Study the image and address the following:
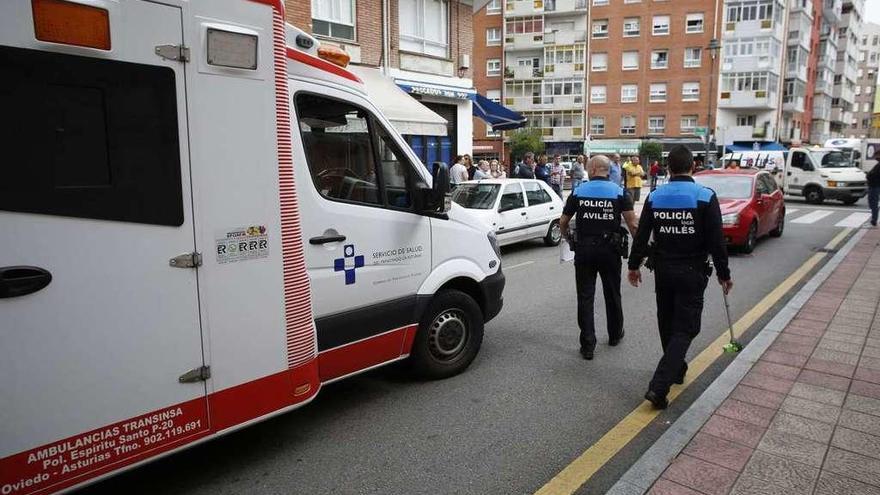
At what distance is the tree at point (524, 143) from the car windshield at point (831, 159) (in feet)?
86.8

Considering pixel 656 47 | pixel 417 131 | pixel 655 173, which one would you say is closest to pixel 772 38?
pixel 656 47

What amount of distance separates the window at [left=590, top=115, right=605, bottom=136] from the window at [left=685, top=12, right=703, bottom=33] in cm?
1011

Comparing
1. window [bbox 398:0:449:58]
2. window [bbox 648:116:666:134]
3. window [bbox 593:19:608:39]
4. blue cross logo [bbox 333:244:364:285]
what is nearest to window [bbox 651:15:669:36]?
window [bbox 593:19:608:39]

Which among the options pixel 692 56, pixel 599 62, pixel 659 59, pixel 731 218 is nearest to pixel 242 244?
pixel 731 218

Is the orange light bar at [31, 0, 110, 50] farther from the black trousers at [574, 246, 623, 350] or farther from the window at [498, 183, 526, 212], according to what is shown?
the window at [498, 183, 526, 212]

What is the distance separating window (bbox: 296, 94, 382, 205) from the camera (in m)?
3.67

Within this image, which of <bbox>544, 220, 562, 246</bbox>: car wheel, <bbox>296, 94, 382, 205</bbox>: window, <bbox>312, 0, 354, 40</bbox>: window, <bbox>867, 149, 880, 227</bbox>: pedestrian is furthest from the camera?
→ <bbox>312, 0, 354, 40</bbox>: window

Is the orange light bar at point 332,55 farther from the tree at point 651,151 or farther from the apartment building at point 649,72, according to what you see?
the apartment building at point 649,72

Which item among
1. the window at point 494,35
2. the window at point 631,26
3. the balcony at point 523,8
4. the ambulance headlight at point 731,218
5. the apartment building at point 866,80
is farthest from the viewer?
the apartment building at point 866,80

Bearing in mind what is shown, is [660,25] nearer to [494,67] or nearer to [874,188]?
[494,67]

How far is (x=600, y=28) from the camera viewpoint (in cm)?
5288

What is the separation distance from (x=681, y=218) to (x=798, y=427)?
1515 millimetres

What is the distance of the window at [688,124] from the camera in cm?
4997

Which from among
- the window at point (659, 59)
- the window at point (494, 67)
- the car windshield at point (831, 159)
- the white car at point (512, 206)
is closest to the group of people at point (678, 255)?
the white car at point (512, 206)
